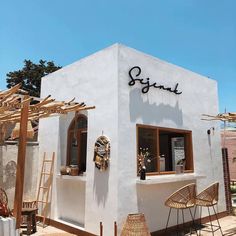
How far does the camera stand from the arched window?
690cm

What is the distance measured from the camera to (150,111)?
253 inches

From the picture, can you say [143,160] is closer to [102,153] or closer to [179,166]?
[102,153]

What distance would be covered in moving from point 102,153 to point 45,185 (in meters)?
2.76

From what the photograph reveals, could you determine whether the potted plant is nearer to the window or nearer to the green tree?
the window

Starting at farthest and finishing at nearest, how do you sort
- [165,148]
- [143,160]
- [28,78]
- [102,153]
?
[28,78] < [165,148] < [143,160] < [102,153]

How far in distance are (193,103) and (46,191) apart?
5.11m

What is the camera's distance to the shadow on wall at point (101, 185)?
223 inches

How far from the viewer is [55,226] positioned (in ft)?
22.9

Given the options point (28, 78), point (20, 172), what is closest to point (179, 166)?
point (20, 172)

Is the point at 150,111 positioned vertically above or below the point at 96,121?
above

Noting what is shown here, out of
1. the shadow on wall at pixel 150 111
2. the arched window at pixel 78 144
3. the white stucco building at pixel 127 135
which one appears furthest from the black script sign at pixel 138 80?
the arched window at pixel 78 144

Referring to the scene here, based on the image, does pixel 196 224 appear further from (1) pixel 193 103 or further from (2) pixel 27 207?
(2) pixel 27 207

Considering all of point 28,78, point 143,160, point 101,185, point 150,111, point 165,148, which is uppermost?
point 28,78

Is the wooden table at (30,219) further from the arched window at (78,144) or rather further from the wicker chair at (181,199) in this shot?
the wicker chair at (181,199)
